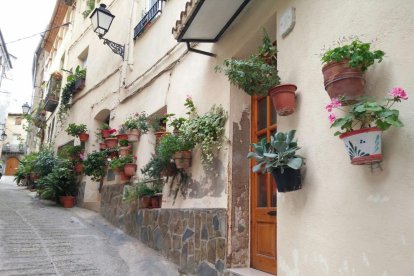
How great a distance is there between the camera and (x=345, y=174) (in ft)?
8.61

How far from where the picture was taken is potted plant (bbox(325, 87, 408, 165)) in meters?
2.15

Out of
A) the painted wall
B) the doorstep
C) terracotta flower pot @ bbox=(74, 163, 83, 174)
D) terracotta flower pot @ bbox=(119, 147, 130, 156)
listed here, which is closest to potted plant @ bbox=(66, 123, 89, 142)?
terracotta flower pot @ bbox=(74, 163, 83, 174)

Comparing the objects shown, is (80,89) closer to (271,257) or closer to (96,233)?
(96,233)

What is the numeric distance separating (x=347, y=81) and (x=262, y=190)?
1981 millimetres

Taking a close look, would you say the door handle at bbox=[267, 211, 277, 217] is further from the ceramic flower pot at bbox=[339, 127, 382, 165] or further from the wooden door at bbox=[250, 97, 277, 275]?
the ceramic flower pot at bbox=[339, 127, 382, 165]

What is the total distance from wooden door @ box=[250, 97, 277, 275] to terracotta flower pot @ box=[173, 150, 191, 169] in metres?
1.12

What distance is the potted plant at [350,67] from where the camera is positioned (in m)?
2.38

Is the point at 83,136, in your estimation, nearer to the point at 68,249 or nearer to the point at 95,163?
the point at 95,163

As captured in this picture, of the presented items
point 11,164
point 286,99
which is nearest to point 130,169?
point 286,99

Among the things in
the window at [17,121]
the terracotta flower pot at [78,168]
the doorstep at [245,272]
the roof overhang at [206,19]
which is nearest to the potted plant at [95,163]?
the terracotta flower pot at [78,168]

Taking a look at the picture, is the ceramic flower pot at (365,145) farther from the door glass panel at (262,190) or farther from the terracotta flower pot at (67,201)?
the terracotta flower pot at (67,201)

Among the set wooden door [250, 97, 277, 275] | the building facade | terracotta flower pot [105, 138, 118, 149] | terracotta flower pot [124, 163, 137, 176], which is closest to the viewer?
the building facade

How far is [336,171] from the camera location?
2719mm

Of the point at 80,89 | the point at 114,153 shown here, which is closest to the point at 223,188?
the point at 114,153
